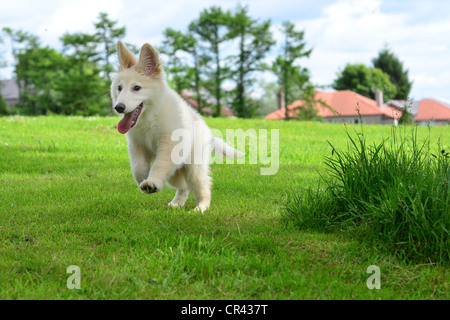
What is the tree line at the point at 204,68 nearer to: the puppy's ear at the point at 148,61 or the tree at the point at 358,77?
the tree at the point at 358,77

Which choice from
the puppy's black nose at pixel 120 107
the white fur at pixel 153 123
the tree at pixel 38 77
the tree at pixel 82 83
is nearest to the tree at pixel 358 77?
the tree at pixel 82 83

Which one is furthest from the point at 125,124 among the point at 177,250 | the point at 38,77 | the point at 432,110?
the point at 432,110

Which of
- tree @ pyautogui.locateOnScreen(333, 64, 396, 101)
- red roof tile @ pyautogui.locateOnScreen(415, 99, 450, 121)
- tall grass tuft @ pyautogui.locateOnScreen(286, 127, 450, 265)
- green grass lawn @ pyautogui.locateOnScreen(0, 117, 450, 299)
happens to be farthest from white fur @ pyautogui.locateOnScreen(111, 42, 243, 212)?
red roof tile @ pyautogui.locateOnScreen(415, 99, 450, 121)

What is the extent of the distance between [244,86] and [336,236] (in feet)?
114

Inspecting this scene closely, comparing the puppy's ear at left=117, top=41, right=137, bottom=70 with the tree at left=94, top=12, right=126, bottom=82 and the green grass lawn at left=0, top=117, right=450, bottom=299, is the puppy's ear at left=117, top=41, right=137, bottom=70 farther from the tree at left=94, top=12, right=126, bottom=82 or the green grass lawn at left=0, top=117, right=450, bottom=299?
the tree at left=94, top=12, right=126, bottom=82

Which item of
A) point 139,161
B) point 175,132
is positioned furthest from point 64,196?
point 175,132

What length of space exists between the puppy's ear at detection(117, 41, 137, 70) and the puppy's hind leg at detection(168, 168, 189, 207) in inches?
49.1

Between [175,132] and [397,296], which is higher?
[175,132]

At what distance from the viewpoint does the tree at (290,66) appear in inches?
1534

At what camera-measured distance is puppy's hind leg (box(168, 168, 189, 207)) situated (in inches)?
193

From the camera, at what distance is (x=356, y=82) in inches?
2076

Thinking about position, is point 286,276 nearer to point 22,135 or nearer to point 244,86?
point 22,135

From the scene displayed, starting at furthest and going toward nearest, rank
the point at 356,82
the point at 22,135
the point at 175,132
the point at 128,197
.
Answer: the point at 356,82, the point at 22,135, the point at 128,197, the point at 175,132
